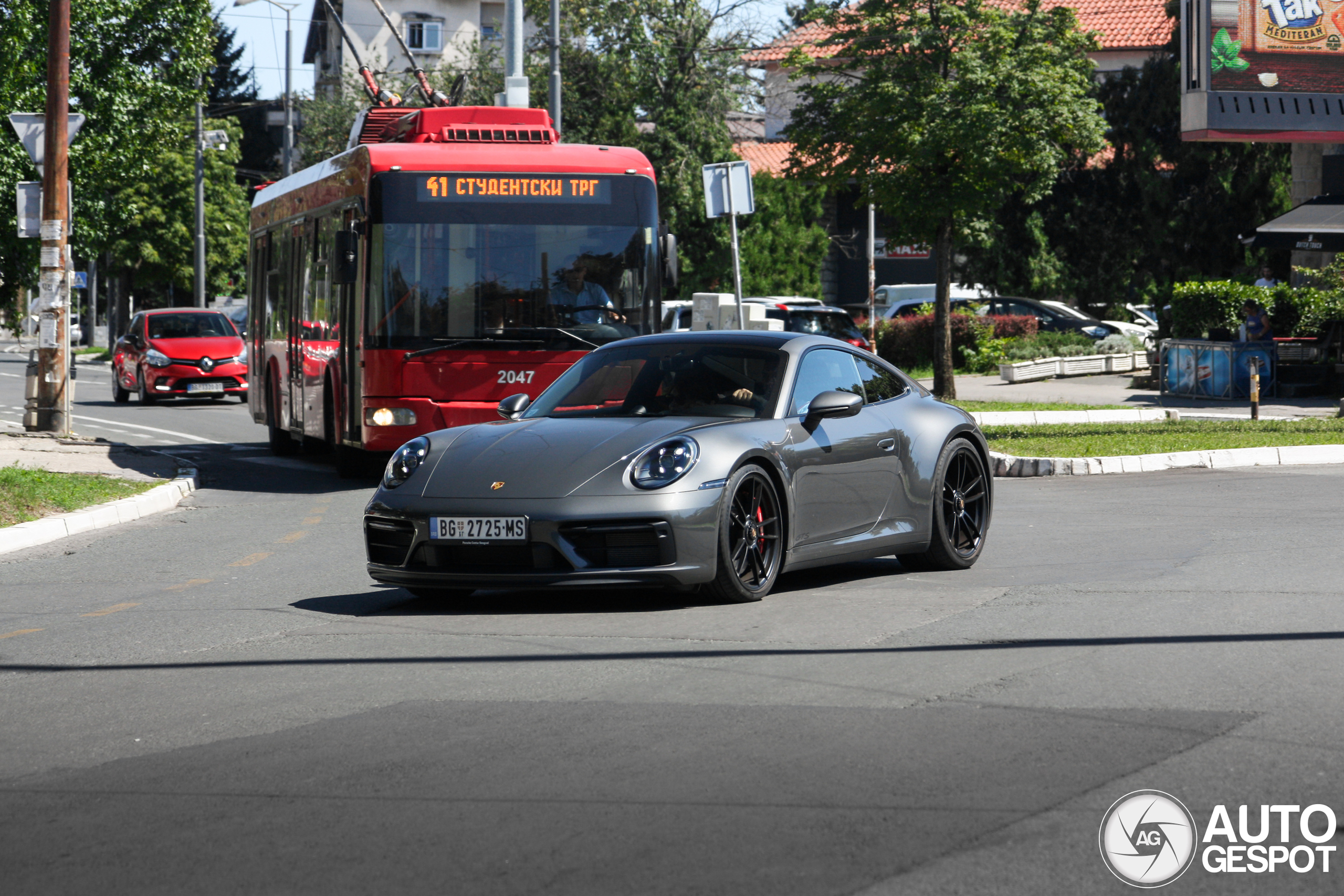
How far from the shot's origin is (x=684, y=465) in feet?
25.7

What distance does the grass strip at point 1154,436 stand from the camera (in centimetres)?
1712

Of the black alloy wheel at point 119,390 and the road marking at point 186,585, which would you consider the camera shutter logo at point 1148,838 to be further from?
the black alloy wheel at point 119,390

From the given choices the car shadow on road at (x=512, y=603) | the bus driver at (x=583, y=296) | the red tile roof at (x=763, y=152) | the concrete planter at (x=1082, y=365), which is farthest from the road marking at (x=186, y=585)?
the red tile roof at (x=763, y=152)

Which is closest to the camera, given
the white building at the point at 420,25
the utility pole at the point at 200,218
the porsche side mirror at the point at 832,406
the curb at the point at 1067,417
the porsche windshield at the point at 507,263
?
the porsche side mirror at the point at 832,406

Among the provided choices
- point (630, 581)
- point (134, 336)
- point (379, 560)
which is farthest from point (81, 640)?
point (134, 336)

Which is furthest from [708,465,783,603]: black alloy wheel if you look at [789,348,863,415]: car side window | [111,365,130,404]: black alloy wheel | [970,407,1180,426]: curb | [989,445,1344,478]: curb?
[111,365,130,404]: black alloy wheel

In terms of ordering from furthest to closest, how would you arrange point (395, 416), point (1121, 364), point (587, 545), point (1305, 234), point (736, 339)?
point (1121, 364) < point (1305, 234) < point (395, 416) < point (736, 339) < point (587, 545)

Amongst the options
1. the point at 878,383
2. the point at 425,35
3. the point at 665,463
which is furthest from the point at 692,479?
the point at 425,35

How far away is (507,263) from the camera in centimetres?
1489

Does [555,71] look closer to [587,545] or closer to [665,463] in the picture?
[665,463]

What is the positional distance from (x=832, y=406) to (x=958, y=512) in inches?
54.6

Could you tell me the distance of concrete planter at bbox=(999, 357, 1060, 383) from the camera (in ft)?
103

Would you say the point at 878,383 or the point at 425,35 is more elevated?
the point at 425,35

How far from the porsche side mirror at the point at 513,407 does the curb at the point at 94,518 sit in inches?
163
